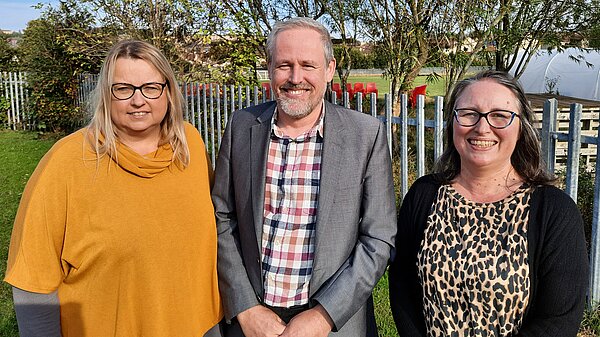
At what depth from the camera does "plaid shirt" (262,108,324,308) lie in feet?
7.44

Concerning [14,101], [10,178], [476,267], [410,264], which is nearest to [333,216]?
[410,264]

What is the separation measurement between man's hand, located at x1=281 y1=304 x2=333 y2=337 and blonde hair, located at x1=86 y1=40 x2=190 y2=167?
0.82 m

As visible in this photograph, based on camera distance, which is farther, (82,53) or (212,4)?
(82,53)

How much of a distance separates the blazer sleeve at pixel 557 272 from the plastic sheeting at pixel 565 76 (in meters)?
12.4

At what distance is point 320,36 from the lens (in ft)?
7.55

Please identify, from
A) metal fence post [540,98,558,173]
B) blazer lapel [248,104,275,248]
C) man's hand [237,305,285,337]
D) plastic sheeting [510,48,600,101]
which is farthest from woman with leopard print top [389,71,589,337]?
plastic sheeting [510,48,600,101]

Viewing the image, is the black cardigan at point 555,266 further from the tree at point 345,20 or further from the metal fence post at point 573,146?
the tree at point 345,20

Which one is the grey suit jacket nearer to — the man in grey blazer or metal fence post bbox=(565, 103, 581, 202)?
the man in grey blazer

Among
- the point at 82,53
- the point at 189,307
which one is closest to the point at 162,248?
the point at 189,307

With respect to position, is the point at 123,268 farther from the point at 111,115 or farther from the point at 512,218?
the point at 512,218

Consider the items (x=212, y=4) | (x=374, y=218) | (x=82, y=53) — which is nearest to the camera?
(x=374, y=218)

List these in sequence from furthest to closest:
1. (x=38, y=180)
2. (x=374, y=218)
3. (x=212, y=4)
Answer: (x=212, y=4) < (x=374, y=218) < (x=38, y=180)

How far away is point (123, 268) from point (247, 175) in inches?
25.3

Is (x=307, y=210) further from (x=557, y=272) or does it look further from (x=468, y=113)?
(x=557, y=272)
